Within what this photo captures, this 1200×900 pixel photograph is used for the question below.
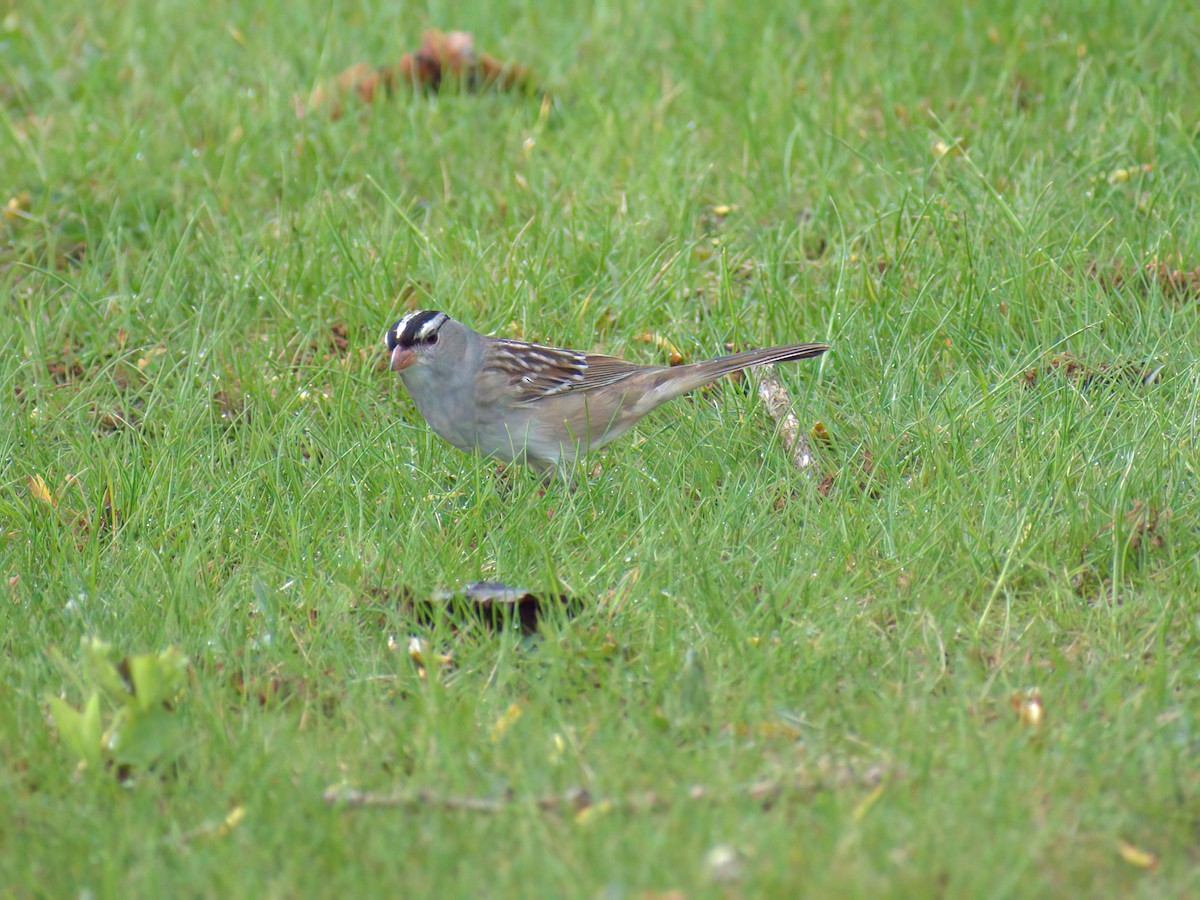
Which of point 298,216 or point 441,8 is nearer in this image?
point 298,216

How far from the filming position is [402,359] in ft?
17.6

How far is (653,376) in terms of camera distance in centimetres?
556

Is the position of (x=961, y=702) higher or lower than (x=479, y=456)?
higher

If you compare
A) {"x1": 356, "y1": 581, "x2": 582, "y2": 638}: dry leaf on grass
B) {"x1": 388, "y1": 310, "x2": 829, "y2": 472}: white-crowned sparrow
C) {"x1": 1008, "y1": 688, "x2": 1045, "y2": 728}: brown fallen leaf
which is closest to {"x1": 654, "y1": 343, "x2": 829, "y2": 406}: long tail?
{"x1": 388, "y1": 310, "x2": 829, "y2": 472}: white-crowned sparrow

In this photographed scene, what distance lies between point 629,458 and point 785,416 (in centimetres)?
61

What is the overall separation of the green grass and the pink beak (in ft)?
1.10

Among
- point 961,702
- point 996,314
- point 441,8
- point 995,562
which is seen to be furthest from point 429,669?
point 441,8

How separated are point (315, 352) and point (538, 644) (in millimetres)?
2544

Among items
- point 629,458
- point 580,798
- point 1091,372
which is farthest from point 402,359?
point 1091,372

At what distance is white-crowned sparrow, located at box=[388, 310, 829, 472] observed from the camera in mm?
5375

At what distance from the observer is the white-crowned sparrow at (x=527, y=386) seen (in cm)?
538

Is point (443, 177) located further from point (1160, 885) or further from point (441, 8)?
point (1160, 885)

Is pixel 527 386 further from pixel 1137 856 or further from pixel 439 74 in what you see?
pixel 439 74

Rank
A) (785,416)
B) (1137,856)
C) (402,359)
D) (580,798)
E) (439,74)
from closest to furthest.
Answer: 1. (1137,856)
2. (580,798)
3. (402,359)
4. (785,416)
5. (439,74)
